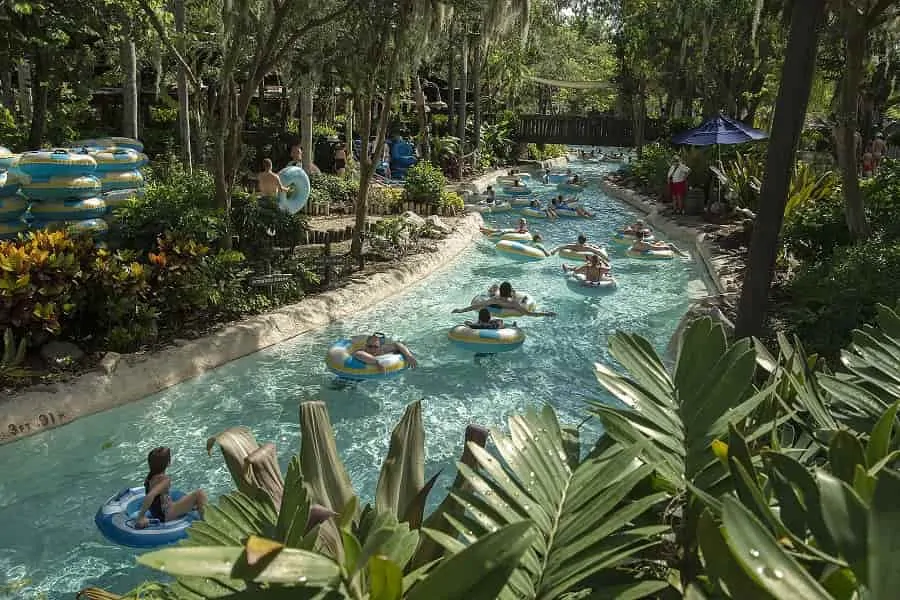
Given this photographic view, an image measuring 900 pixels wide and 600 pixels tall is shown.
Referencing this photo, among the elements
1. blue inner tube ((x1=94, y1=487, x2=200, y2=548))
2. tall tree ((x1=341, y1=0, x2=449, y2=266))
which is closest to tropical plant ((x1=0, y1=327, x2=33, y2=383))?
blue inner tube ((x1=94, y1=487, x2=200, y2=548))

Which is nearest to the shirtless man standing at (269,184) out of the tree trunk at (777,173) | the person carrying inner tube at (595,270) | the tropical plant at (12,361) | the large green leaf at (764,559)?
the person carrying inner tube at (595,270)

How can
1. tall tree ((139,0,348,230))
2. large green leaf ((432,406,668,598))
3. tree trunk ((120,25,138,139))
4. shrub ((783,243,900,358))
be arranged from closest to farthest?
large green leaf ((432,406,668,598)), shrub ((783,243,900,358)), tall tree ((139,0,348,230)), tree trunk ((120,25,138,139))

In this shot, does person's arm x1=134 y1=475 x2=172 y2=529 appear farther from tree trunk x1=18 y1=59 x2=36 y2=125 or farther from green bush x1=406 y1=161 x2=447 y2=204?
tree trunk x1=18 y1=59 x2=36 y2=125

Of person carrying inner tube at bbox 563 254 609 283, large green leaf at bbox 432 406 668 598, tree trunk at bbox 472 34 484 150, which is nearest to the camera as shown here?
large green leaf at bbox 432 406 668 598

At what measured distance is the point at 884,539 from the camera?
0.91 meters

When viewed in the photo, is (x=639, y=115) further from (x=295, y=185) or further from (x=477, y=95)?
(x=295, y=185)

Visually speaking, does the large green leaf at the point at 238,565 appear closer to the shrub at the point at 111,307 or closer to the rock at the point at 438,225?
the shrub at the point at 111,307

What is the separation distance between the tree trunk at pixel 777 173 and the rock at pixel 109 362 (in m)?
6.68

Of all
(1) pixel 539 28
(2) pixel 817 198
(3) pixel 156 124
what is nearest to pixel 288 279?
(2) pixel 817 198

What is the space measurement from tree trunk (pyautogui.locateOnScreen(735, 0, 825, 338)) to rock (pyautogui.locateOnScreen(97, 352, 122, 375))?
Result: 668 cm

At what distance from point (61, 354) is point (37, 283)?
855mm

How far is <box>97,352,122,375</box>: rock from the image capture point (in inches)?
334

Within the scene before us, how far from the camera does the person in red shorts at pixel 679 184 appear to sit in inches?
811

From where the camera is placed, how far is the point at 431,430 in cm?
826
